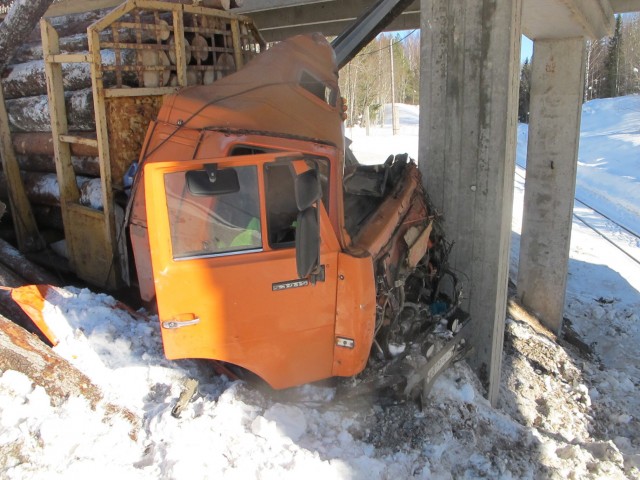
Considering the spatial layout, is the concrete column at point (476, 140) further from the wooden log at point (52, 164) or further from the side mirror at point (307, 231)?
the wooden log at point (52, 164)

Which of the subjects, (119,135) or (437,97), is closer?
(119,135)

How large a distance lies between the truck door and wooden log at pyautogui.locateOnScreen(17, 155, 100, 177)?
2.94 metres

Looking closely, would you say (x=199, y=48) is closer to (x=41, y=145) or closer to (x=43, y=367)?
(x=41, y=145)

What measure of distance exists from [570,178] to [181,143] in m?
7.83

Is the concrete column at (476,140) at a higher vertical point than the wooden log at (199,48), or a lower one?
lower

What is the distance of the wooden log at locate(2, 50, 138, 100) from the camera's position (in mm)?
5844

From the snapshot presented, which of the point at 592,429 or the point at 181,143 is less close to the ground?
the point at 181,143

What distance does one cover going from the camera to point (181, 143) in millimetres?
4520

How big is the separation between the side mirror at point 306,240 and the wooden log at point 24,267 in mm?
4156

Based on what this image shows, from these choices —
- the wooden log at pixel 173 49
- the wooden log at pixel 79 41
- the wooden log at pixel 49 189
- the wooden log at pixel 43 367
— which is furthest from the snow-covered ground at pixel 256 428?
the wooden log at pixel 79 41

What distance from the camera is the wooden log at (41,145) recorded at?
6.15 m

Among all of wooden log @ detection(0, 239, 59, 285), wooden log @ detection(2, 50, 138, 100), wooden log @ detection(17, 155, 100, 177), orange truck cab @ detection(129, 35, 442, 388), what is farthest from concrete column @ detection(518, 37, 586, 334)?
A: wooden log @ detection(0, 239, 59, 285)

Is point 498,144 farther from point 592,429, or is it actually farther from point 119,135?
point 119,135

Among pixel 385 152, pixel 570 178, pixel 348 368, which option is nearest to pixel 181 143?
pixel 348 368
